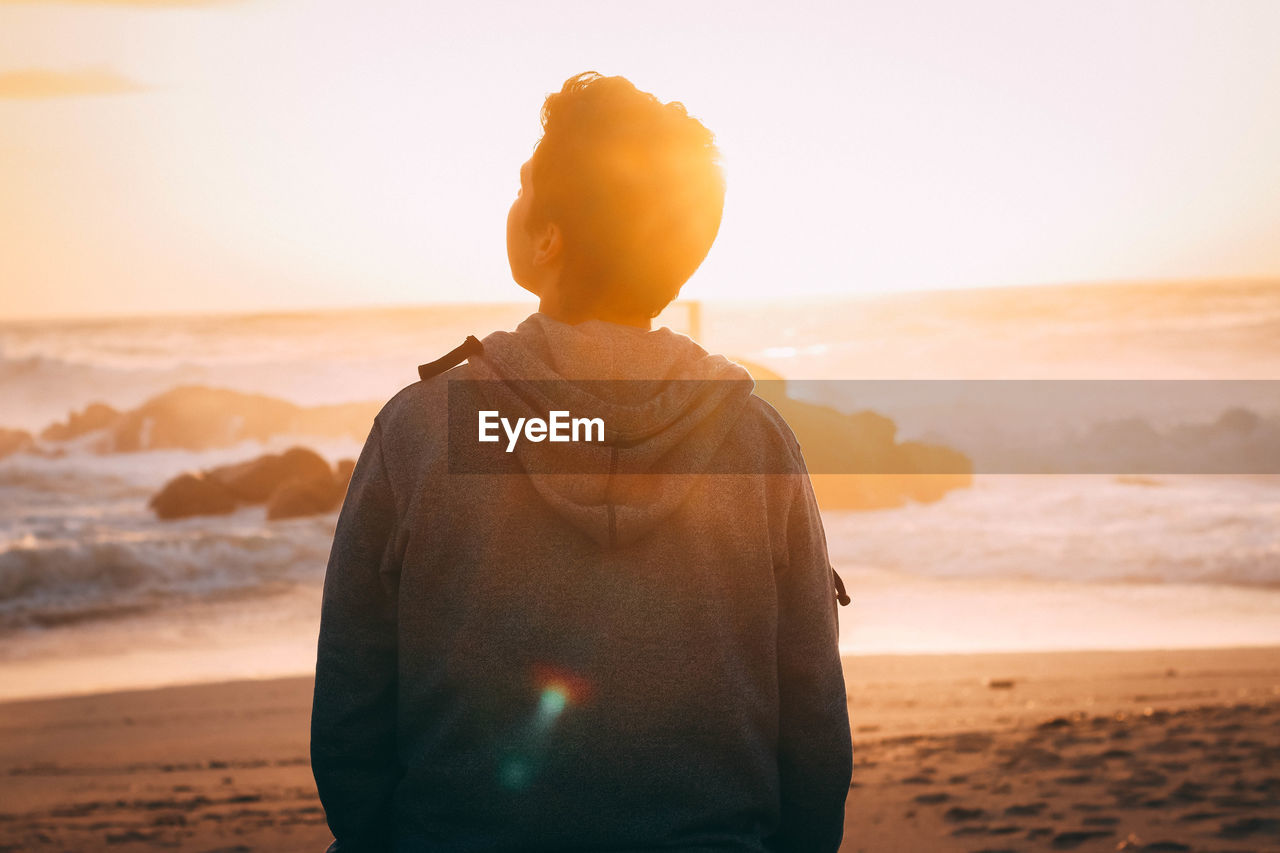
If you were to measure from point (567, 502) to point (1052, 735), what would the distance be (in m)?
4.48

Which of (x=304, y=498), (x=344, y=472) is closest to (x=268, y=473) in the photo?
(x=344, y=472)

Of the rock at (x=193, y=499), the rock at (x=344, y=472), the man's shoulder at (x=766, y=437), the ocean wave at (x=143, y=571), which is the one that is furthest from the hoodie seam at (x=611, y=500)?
the rock at (x=344, y=472)

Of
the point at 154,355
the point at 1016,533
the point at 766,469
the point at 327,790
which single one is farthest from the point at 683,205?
the point at 154,355

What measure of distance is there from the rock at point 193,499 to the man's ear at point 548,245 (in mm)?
12578

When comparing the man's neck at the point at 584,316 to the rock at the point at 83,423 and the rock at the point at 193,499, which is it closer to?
the rock at the point at 193,499

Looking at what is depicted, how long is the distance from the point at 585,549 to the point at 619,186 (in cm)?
48

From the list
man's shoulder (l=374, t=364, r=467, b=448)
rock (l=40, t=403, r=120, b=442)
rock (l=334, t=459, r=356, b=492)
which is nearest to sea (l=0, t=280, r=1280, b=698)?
rock (l=40, t=403, r=120, b=442)

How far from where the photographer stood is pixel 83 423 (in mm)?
21406

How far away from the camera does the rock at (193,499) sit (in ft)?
42.7

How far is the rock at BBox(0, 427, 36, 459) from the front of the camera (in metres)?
19.9

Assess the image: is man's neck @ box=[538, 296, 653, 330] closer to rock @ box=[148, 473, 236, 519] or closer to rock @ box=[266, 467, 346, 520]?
rock @ box=[266, 467, 346, 520]

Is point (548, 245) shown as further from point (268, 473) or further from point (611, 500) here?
point (268, 473)

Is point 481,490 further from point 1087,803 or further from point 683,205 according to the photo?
point 1087,803

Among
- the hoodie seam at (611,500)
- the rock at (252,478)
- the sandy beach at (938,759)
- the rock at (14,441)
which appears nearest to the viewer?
the hoodie seam at (611,500)
